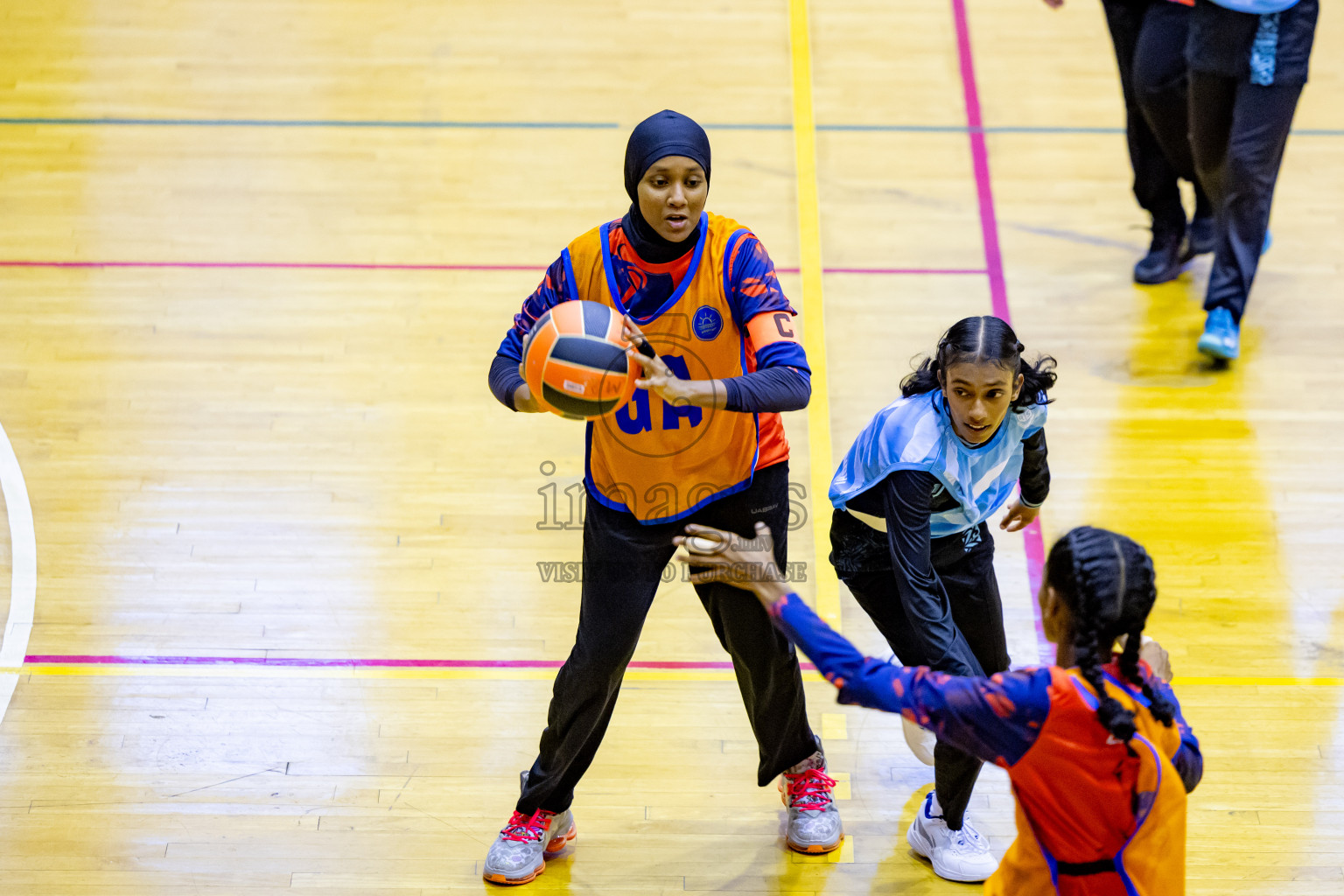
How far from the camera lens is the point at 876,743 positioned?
4.16 meters

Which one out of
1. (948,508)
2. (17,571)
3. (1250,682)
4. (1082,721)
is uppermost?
(948,508)

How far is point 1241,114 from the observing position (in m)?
5.60

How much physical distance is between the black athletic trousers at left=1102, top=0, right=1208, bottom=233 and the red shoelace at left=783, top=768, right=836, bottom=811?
365 centimetres

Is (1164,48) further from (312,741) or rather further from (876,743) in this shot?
(312,741)

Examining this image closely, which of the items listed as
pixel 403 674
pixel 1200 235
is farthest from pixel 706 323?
pixel 1200 235

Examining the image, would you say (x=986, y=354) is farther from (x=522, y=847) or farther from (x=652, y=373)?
(x=522, y=847)

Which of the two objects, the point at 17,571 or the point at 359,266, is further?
the point at 359,266

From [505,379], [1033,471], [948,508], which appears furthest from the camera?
[1033,471]

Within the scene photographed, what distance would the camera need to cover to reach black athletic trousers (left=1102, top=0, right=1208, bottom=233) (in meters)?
5.93

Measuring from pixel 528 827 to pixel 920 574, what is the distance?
1.33m

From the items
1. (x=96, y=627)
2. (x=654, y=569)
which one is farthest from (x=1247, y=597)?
(x=96, y=627)

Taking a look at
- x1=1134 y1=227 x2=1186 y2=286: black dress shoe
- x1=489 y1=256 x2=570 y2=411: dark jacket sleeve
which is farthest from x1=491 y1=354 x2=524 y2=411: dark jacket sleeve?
x1=1134 y1=227 x2=1186 y2=286: black dress shoe

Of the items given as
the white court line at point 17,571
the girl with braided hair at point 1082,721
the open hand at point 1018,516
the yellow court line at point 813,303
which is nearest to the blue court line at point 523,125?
the yellow court line at point 813,303

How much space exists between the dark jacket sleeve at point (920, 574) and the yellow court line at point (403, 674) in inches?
47.5
